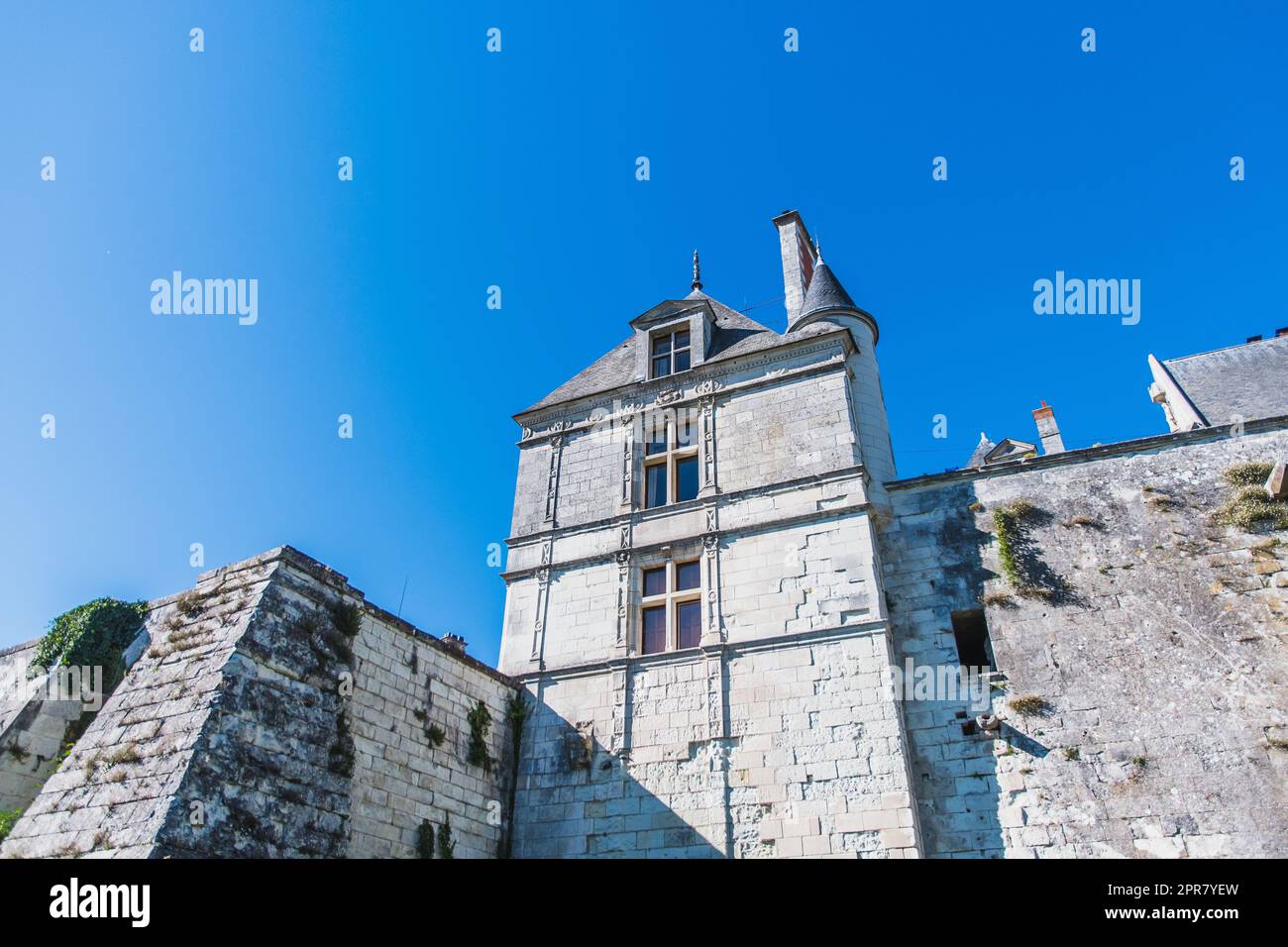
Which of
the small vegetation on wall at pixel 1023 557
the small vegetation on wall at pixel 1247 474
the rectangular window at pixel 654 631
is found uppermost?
the small vegetation on wall at pixel 1247 474

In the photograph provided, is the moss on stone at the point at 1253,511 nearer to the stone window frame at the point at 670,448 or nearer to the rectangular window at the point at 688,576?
the rectangular window at the point at 688,576

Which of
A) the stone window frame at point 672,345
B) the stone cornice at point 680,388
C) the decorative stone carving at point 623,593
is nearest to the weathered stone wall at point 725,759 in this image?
the decorative stone carving at point 623,593

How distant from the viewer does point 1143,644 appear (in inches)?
360

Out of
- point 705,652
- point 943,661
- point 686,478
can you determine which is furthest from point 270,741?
point 943,661

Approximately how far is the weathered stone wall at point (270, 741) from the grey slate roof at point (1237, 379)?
13003 millimetres

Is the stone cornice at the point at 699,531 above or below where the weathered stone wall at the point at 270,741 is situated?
above

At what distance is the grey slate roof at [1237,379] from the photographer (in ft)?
41.9

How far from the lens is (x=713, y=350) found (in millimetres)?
13680

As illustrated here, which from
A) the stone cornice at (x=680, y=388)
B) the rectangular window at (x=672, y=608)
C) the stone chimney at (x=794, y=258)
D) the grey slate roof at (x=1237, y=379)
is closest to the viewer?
the rectangular window at (x=672, y=608)

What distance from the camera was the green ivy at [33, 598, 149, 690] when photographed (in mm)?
9180

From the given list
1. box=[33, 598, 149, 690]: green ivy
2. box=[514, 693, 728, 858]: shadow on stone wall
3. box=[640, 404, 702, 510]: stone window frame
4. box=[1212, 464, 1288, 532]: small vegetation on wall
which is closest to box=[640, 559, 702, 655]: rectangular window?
box=[640, 404, 702, 510]: stone window frame

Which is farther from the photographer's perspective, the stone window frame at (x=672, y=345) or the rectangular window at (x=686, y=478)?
the stone window frame at (x=672, y=345)
